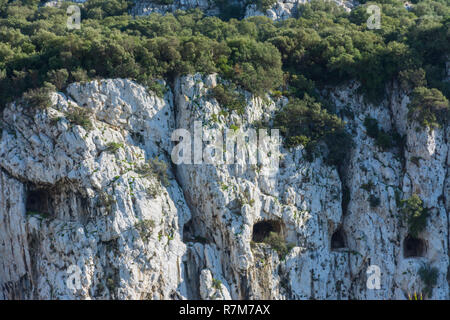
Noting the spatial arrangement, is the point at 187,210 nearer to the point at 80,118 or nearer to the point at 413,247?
the point at 80,118

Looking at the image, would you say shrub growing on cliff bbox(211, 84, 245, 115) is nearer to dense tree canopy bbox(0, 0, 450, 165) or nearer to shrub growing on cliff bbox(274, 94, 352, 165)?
dense tree canopy bbox(0, 0, 450, 165)

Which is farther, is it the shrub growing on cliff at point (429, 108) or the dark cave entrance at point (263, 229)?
the shrub growing on cliff at point (429, 108)

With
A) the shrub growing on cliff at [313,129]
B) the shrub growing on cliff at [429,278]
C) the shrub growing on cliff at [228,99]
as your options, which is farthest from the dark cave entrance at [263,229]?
the shrub growing on cliff at [429,278]

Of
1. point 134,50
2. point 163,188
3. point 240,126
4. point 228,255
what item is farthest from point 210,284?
point 134,50

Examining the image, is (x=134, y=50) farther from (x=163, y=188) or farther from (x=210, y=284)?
(x=210, y=284)

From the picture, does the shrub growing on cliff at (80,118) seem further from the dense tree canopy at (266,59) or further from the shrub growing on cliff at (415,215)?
the shrub growing on cliff at (415,215)

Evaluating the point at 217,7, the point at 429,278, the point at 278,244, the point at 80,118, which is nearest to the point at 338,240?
the point at 278,244

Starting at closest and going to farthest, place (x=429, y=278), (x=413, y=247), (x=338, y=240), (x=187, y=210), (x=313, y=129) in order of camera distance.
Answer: (x=429, y=278)
(x=187, y=210)
(x=413, y=247)
(x=338, y=240)
(x=313, y=129)
